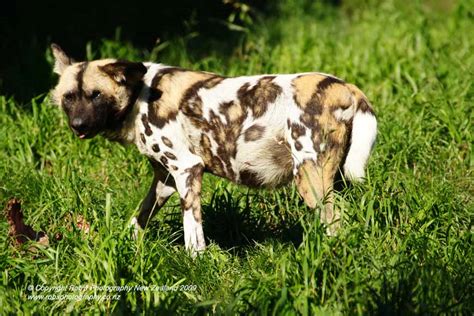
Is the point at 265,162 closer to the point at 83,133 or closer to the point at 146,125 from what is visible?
the point at 146,125

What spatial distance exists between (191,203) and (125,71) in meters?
0.77

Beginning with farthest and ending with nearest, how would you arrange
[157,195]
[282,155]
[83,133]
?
[157,195] < [83,133] < [282,155]

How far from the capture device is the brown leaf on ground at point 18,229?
3.83 metres

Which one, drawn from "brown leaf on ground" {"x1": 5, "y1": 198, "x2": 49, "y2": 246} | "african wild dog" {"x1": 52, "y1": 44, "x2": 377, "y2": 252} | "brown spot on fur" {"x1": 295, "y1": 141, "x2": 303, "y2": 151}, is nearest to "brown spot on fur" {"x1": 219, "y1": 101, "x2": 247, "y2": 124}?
"african wild dog" {"x1": 52, "y1": 44, "x2": 377, "y2": 252}

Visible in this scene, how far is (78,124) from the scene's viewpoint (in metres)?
3.90

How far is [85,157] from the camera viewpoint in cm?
510

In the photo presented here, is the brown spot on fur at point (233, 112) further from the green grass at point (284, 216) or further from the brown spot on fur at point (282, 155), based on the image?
the green grass at point (284, 216)

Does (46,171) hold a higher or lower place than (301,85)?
lower

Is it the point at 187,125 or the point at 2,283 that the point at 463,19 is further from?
the point at 2,283

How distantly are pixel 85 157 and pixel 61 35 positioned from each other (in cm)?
250

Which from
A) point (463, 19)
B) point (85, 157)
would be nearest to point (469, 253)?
point (85, 157)

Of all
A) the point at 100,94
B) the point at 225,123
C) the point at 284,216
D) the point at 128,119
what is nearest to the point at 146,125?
the point at 128,119

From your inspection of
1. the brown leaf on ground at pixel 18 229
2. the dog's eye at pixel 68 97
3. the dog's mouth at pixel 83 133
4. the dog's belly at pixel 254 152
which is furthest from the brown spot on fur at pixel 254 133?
the brown leaf on ground at pixel 18 229

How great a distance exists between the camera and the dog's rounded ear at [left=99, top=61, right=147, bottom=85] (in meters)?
3.95
